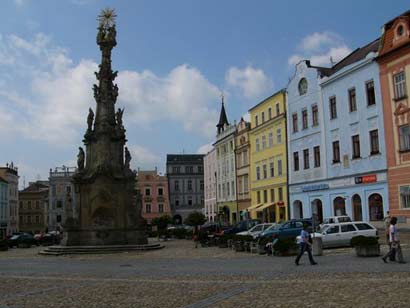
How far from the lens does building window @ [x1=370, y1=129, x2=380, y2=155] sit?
3847cm

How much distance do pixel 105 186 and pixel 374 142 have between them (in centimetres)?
1956

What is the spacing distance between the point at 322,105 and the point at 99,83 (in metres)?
19.9

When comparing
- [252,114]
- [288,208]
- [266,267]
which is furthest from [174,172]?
[266,267]

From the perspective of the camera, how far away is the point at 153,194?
109062mm

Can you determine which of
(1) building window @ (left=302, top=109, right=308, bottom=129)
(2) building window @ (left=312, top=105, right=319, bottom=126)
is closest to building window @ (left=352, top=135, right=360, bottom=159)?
(2) building window @ (left=312, top=105, right=319, bottom=126)

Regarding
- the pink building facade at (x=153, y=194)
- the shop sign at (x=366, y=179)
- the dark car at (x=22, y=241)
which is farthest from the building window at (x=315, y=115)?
the pink building facade at (x=153, y=194)

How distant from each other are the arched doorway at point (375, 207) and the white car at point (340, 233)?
10588mm

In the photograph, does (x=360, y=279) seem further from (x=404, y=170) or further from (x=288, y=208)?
(x=288, y=208)

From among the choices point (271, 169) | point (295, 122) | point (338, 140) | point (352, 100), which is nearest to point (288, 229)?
point (338, 140)

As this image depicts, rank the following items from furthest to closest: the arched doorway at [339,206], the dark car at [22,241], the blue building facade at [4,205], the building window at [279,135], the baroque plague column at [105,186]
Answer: the blue building facade at [4,205]
the building window at [279,135]
the dark car at [22,241]
the arched doorway at [339,206]
the baroque plague column at [105,186]

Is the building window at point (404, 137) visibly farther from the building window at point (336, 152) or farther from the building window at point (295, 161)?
the building window at point (295, 161)

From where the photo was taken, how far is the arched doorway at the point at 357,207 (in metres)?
40.5

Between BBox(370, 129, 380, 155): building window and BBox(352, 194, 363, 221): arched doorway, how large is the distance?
158 inches

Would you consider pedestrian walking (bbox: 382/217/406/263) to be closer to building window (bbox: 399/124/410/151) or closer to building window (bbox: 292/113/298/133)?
building window (bbox: 399/124/410/151)
